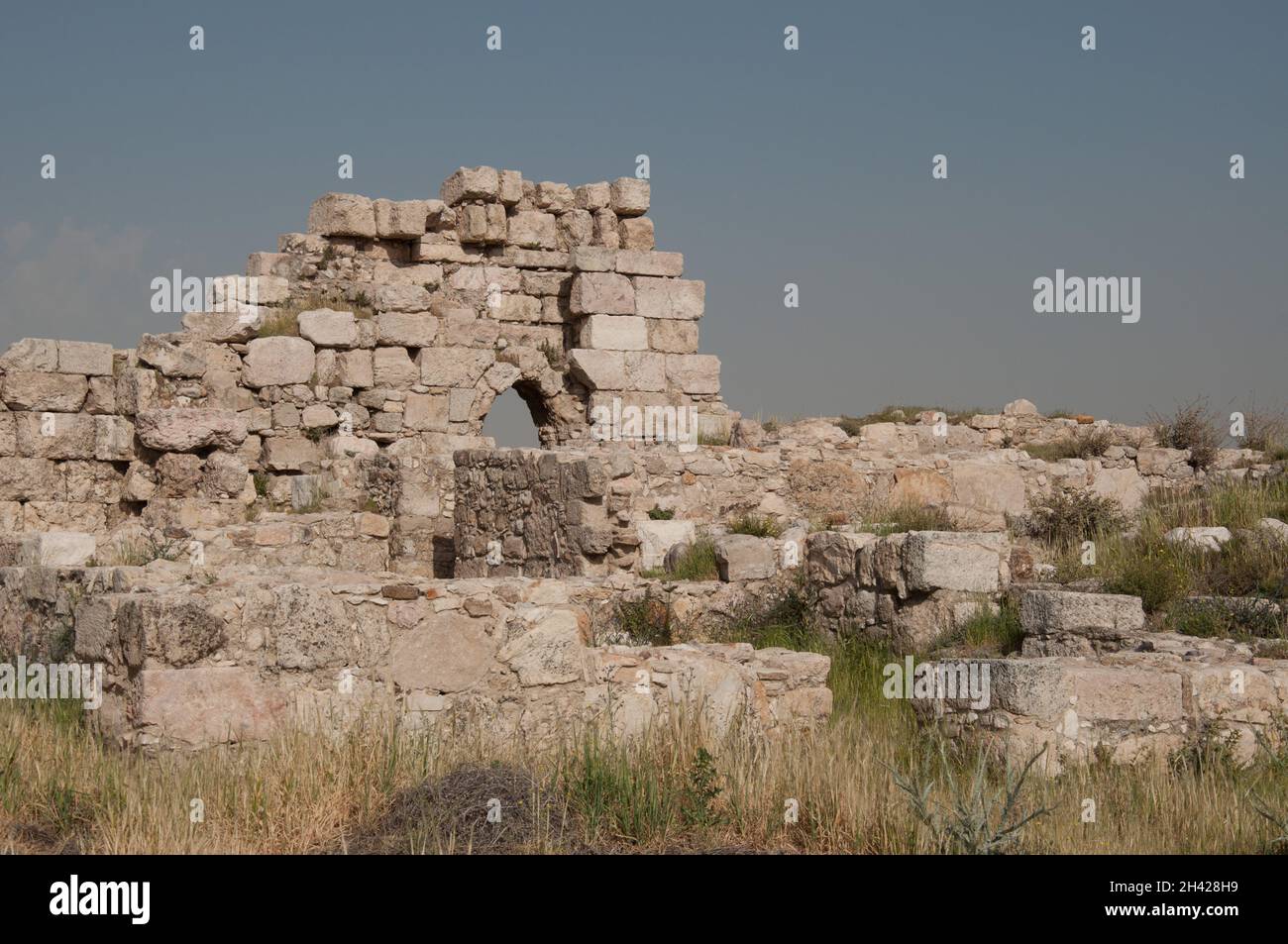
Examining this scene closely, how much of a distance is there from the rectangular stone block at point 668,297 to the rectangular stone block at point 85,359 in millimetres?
5983

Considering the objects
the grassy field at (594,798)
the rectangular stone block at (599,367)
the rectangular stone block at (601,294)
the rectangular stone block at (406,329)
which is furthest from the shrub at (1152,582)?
the rectangular stone block at (406,329)

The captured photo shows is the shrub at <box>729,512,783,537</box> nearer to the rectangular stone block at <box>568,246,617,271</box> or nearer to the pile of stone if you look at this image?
the pile of stone

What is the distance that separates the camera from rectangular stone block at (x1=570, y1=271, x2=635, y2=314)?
16.0 m

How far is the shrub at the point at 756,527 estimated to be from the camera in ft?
36.0

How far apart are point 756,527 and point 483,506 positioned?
272cm

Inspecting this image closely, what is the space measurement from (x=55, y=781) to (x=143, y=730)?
0.43 metres

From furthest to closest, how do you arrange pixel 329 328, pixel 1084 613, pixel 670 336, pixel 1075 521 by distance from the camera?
pixel 670 336, pixel 329 328, pixel 1075 521, pixel 1084 613

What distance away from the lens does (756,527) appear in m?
11.0

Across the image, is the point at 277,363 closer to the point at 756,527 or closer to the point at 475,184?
the point at 475,184

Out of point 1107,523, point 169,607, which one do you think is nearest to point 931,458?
point 1107,523

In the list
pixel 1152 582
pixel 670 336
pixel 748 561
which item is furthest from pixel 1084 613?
pixel 670 336

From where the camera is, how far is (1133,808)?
6055mm

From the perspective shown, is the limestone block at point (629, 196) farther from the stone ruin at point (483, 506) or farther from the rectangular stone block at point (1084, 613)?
the rectangular stone block at point (1084, 613)
